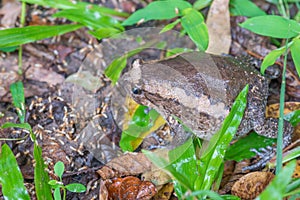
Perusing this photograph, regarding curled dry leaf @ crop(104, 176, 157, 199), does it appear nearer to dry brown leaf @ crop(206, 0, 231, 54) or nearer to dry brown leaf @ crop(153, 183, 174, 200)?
dry brown leaf @ crop(153, 183, 174, 200)

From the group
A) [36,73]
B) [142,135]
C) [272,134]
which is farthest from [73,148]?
[272,134]

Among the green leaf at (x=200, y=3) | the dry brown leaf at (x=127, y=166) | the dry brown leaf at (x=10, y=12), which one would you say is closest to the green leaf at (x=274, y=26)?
the green leaf at (x=200, y=3)

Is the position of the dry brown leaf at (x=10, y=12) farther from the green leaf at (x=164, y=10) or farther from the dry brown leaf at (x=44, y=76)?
the green leaf at (x=164, y=10)

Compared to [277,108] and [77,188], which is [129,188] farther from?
[277,108]

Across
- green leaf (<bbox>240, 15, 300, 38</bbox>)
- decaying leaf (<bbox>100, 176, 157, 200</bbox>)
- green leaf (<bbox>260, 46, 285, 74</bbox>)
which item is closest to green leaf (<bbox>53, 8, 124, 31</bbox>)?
green leaf (<bbox>240, 15, 300, 38</bbox>)

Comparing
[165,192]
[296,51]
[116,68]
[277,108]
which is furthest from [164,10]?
[165,192]
